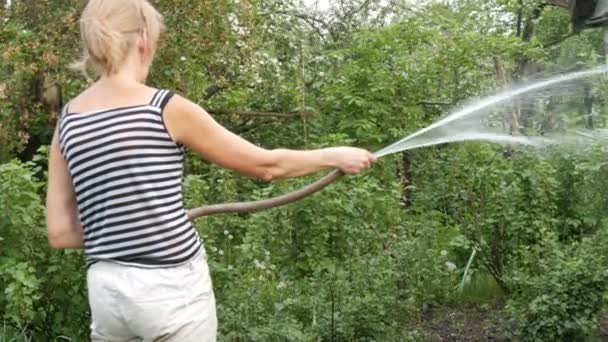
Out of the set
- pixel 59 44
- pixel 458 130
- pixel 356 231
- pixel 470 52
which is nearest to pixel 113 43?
pixel 458 130

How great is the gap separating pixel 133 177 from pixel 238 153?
28 centimetres

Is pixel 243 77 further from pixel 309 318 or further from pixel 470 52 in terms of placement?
pixel 309 318

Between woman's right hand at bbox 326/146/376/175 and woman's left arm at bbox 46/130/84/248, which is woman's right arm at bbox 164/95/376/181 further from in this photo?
woman's left arm at bbox 46/130/84/248

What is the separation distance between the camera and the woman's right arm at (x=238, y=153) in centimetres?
223

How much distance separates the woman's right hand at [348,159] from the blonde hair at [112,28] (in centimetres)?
58

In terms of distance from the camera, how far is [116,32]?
2211 mm

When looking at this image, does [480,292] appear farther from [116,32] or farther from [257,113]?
[116,32]

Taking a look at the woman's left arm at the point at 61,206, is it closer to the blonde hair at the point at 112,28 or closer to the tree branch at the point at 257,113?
the blonde hair at the point at 112,28

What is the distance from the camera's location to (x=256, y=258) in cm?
537

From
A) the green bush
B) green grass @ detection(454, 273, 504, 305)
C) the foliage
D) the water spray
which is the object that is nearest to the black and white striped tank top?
the water spray

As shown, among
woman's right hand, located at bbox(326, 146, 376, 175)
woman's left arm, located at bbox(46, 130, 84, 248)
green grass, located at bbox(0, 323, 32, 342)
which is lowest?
green grass, located at bbox(0, 323, 32, 342)

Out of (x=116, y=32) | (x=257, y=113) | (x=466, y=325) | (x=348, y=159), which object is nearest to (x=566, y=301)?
(x=466, y=325)

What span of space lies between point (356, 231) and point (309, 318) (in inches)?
38.7

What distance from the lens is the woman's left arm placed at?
7.67 ft
